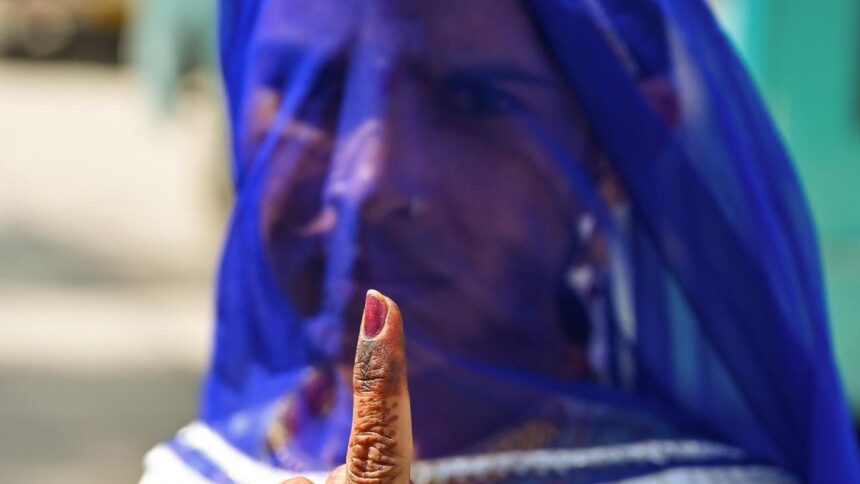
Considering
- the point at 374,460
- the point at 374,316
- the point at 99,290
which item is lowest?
the point at 99,290

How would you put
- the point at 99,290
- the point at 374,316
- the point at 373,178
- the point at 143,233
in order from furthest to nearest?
1. the point at 143,233
2. the point at 99,290
3. the point at 373,178
4. the point at 374,316

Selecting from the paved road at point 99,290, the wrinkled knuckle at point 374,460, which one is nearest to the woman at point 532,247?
the wrinkled knuckle at point 374,460

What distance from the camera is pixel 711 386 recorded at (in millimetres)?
1327

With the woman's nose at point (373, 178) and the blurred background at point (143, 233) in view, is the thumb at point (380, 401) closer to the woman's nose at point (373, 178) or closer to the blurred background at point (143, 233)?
the woman's nose at point (373, 178)

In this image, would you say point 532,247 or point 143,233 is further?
point 143,233

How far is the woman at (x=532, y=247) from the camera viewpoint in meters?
1.26

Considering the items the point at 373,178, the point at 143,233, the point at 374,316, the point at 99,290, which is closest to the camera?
the point at 374,316

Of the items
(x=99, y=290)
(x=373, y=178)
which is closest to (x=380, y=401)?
(x=373, y=178)

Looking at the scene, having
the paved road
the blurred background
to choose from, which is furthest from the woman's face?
the paved road

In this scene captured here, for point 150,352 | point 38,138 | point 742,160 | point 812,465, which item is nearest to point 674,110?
point 742,160

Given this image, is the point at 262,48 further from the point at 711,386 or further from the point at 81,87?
the point at 81,87

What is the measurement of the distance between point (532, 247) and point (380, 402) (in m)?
0.46

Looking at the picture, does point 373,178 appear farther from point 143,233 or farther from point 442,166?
point 143,233

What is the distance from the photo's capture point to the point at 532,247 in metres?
1.32
